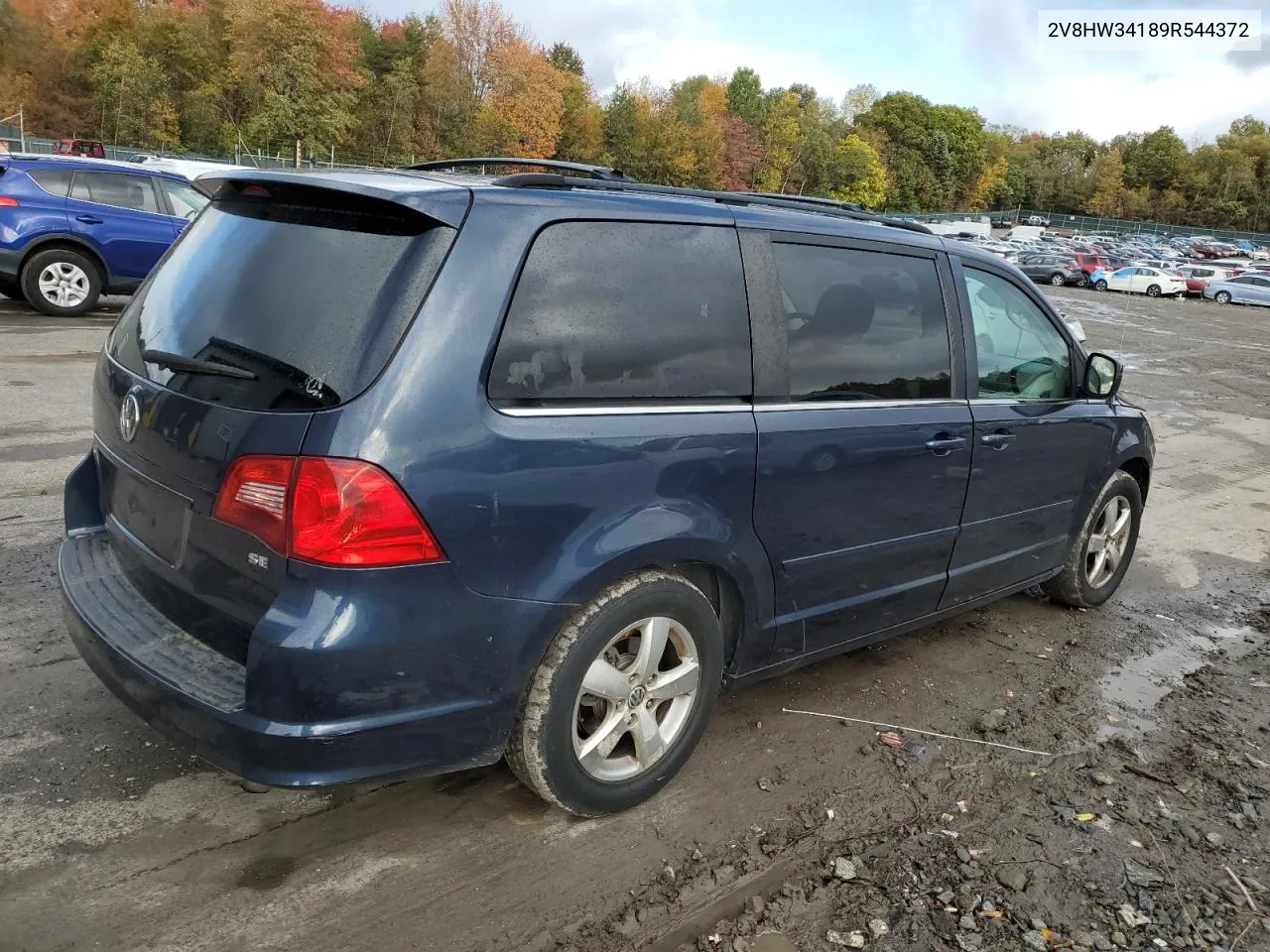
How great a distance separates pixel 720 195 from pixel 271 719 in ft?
7.13

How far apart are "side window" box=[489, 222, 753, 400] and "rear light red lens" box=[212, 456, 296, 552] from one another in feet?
1.83

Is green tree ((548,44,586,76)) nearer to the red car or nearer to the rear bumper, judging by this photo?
the red car

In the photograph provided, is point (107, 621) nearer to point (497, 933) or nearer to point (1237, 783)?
point (497, 933)

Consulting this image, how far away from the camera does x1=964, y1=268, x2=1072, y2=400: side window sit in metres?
4.12

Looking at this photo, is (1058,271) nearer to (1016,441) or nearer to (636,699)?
(1016,441)

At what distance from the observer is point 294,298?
2594 millimetres

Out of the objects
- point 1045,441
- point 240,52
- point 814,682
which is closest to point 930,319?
point 1045,441

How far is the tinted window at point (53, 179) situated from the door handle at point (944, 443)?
10.6 meters

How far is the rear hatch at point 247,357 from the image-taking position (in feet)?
7.99

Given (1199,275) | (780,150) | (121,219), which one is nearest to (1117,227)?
(780,150)

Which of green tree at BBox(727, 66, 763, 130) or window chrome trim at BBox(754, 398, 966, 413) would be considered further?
green tree at BBox(727, 66, 763, 130)

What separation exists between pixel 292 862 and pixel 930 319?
290 cm

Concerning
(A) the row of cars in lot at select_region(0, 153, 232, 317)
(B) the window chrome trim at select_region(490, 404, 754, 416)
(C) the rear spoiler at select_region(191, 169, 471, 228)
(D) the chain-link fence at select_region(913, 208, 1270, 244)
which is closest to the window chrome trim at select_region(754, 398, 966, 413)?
(B) the window chrome trim at select_region(490, 404, 754, 416)

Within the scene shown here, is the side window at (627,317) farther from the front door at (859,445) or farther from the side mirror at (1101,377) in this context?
the side mirror at (1101,377)
